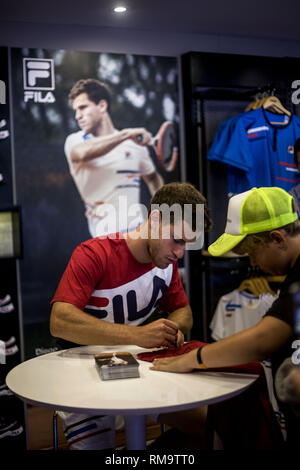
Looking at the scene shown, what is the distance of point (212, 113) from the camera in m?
3.98

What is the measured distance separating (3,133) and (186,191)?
1889 mm

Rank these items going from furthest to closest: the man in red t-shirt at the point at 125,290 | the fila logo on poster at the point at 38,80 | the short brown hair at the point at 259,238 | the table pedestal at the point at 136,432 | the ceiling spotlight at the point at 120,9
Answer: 1. the fila logo on poster at the point at 38,80
2. the ceiling spotlight at the point at 120,9
3. the man in red t-shirt at the point at 125,290
4. the table pedestal at the point at 136,432
5. the short brown hair at the point at 259,238

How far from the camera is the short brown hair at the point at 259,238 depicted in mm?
1634

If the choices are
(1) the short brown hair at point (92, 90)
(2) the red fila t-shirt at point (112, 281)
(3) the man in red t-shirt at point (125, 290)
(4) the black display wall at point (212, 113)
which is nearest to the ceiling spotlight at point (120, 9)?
(1) the short brown hair at point (92, 90)

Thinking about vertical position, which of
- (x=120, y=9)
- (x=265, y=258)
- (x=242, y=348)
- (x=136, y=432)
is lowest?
(x=136, y=432)

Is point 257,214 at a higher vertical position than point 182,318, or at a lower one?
Result: higher

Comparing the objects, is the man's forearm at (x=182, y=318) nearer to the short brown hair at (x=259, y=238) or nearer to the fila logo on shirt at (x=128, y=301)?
the fila logo on shirt at (x=128, y=301)

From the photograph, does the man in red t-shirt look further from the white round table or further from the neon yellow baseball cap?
the neon yellow baseball cap

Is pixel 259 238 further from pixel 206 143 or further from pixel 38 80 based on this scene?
pixel 38 80

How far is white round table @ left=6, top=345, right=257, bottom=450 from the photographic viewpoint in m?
1.51

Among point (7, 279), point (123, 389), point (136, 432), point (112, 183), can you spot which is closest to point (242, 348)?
point (123, 389)

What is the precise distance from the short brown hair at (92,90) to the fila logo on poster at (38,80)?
0.17m

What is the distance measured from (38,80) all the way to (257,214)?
101 inches

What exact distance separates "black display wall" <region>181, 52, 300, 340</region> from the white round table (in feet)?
7.00
